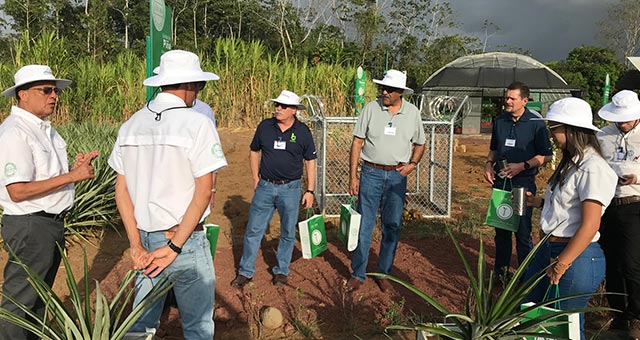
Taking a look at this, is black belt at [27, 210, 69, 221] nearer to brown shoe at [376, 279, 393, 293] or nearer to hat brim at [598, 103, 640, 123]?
brown shoe at [376, 279, 393, 293]

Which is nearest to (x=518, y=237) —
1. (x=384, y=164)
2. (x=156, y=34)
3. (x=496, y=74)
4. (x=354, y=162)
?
(x=384, y=164)

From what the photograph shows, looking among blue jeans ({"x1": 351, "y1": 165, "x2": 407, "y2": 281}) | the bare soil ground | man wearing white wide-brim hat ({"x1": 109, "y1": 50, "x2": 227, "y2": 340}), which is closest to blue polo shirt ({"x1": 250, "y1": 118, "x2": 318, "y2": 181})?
blue jeans ({"x1": 351, "y1": 165, "x2": 407, "y2": 281})

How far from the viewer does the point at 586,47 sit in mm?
34312

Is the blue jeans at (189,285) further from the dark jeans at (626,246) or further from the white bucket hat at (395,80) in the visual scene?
the dark jeans at (626,246)

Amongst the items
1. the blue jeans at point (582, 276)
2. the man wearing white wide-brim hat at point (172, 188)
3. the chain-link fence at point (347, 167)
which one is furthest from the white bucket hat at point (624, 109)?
the chain-link fence at point (347, 167)

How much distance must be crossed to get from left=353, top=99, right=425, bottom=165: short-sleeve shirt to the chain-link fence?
211cm

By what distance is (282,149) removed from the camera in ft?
16.0

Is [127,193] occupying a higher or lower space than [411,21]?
lower

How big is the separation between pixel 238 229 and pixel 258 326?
10.3 feet

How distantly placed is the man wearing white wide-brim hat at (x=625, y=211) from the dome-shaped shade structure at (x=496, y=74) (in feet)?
68.5

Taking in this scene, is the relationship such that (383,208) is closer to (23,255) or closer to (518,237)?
(518,237)

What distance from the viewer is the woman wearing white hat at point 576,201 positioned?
271cm

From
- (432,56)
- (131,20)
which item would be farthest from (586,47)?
(131,20)

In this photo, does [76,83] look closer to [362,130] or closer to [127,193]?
[362,130]
